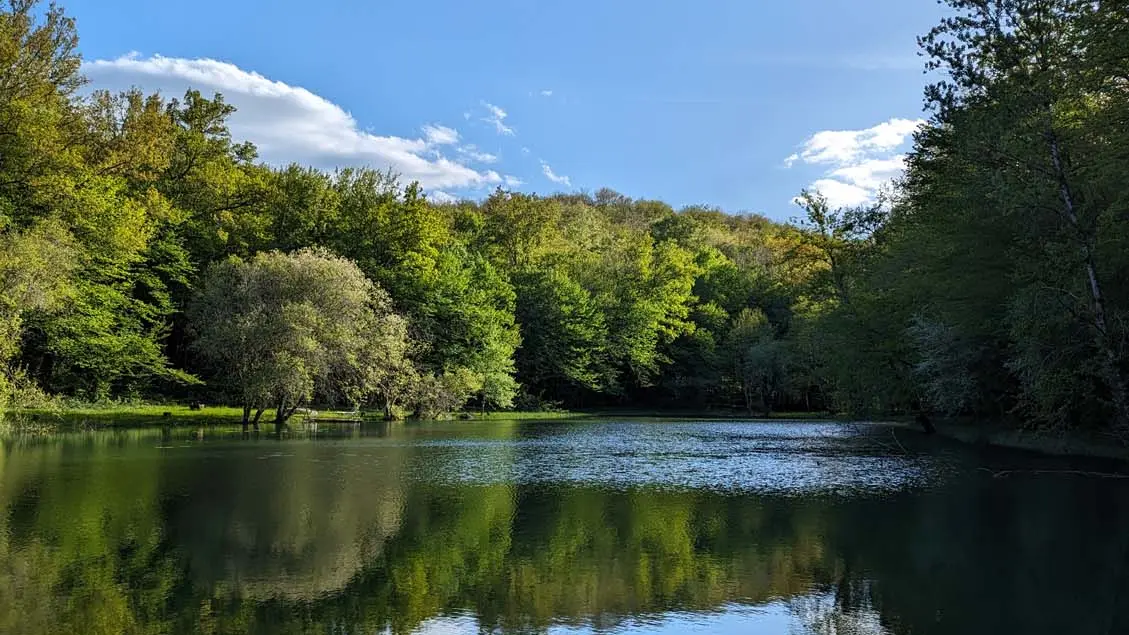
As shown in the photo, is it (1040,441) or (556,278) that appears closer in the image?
(1040,441)

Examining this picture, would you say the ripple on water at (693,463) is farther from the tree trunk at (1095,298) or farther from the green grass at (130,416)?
the green grass at (130,416)

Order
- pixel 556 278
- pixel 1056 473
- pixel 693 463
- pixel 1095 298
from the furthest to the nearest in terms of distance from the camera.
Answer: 1. pixel 556 278
2. pixel 693 463
3. pixel 1056 473
4. pixel 1095 298

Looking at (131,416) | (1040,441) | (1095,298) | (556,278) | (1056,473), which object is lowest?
(1056,473)

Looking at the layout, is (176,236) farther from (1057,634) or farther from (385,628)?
(1057,634)

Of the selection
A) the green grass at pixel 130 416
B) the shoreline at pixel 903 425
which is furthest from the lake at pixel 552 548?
the green grass at pixel 130 416

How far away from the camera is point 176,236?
46375 mm

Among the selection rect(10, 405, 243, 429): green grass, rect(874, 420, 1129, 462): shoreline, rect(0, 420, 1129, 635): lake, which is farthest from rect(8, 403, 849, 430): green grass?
rect(874, 420, 1129, 462): shoreline

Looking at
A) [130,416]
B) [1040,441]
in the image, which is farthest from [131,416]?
[1040,441]

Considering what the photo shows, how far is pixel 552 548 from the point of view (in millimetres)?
10211

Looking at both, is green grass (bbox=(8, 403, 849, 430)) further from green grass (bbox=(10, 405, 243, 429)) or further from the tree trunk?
the tree trunk

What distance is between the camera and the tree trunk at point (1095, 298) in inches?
656

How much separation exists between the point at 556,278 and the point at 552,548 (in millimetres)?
52383

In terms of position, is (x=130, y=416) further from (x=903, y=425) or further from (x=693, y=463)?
(x=903, y=425)

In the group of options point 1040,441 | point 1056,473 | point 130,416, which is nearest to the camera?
point 1056,473
